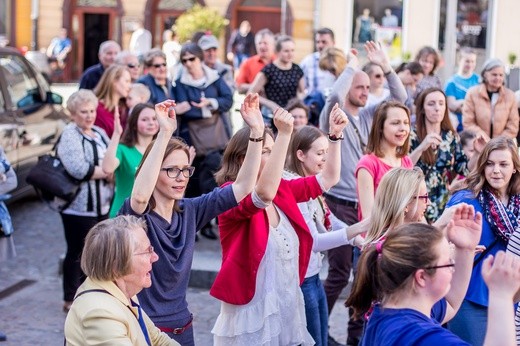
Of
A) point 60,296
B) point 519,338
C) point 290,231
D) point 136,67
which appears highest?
point 136,67

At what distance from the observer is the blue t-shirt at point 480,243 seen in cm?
546

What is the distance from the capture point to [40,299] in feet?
27.5

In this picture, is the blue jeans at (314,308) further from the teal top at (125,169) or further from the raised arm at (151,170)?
the teal top at (125,169)

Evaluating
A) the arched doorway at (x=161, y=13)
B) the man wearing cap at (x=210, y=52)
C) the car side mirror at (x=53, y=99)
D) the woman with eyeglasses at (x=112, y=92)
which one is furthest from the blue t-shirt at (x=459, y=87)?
the arched doorway at (x=161, y=13)

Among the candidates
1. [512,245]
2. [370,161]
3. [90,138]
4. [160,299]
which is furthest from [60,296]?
[512,245]

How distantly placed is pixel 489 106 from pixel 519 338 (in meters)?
4.66

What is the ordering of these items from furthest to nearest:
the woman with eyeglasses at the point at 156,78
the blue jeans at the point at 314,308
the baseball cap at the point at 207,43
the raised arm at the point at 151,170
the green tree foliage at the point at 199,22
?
1. the green tree foliage at the point at 199,22
2. the baseball cap at the point at 207,43
3. the woman with eyeglasses at the point at 156,78
4. the blue jeans at the point at 314,308
5. the raised arm at the point at 151,170

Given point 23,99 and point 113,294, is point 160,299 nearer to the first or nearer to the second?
point 113,294

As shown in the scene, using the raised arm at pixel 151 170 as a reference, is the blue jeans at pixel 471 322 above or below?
below

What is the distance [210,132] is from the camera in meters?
9.55

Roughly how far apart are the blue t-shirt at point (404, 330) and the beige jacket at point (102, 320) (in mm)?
893

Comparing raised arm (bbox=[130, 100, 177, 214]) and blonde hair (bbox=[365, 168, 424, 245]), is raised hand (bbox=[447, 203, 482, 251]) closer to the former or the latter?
blonde hair (bbox=[365, 168, 424, 245])

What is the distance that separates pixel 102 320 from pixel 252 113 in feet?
5.02

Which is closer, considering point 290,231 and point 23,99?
point 290,231
